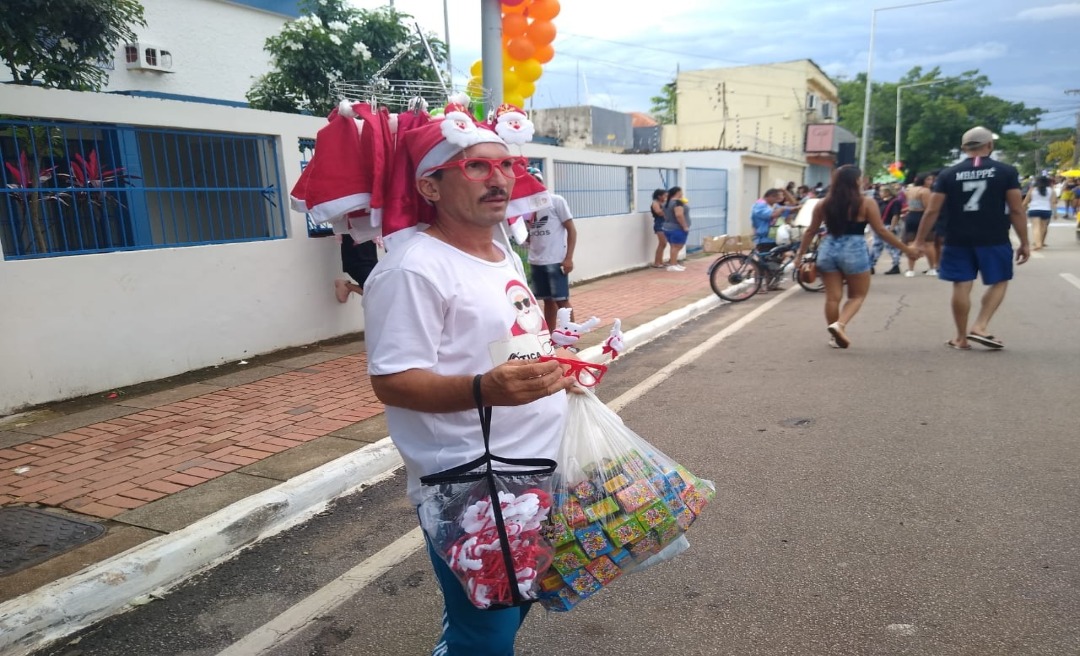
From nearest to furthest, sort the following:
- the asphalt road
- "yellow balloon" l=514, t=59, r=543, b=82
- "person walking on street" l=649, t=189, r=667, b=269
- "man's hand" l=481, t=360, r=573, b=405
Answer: "man's hand" l=481, t=360, r=573, b=405 < the asphalt road < "yellow balloon" l=514, t=59, r=543, b=82 < "person walking on street" l=649, t=189, r=667, b=269

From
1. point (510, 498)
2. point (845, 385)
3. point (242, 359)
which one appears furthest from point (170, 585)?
point (845, 385)

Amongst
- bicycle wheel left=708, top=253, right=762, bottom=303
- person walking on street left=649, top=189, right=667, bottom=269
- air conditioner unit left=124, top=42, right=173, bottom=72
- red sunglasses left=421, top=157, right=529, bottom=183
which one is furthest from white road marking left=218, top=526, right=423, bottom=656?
air conditioner unit left=124, top=42, right=173, bottom=72

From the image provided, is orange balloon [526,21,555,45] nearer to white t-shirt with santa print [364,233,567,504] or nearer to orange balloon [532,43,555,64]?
orange balloon [532,43,555,64]

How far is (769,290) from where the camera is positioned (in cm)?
1102

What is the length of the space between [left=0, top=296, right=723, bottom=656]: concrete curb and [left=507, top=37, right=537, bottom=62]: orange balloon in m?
4.57

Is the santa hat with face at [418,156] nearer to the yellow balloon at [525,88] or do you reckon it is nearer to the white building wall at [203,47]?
the yellow balloon at [525,88]

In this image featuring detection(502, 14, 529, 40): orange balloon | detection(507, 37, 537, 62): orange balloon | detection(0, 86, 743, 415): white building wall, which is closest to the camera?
detection(0, 86, 743, 415): white building wall

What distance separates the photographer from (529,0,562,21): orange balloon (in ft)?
23.0

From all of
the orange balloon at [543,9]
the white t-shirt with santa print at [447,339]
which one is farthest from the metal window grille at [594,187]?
the white t-shirt with santa print at [447,339]

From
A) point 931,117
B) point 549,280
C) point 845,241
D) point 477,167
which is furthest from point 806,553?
point 931,117

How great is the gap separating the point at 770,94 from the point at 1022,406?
3673 cm

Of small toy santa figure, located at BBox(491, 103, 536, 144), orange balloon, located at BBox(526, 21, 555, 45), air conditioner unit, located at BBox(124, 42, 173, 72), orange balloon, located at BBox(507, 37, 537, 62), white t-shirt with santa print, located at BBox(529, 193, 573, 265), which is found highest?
air conditioner unit, located at BBox(124, 42, 173, 72)

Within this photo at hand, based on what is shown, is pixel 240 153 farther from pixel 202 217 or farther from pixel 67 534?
pixel 67 534

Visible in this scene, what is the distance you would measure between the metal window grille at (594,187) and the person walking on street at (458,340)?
9465mm
